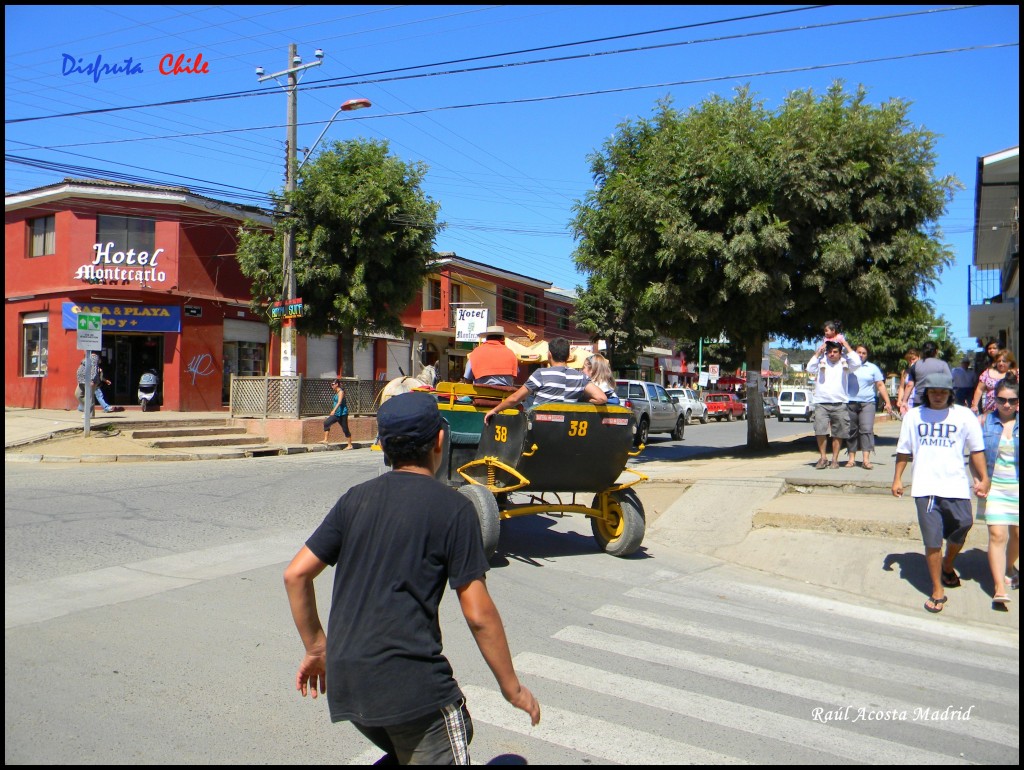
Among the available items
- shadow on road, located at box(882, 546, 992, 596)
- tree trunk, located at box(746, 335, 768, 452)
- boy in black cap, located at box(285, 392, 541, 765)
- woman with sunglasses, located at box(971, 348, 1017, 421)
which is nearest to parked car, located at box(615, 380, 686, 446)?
tree trunk, located at box(746, 335, 768, 452)

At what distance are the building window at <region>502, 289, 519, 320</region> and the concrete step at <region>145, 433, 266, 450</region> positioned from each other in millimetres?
23919

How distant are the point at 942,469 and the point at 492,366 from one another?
423 centimetres

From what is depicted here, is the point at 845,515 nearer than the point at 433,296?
Yes

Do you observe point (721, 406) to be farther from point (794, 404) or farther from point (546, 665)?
point (546, 665)

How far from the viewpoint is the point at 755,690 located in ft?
15.8

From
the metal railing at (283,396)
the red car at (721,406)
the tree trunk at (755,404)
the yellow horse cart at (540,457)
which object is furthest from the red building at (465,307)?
the yellow horse cart at (540,457)

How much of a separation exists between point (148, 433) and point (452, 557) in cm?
1829

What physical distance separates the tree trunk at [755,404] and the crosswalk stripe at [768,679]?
11507mm

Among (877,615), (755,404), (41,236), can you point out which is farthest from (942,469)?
(41,236)

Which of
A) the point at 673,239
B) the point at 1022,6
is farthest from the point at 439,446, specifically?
the point at 673,239

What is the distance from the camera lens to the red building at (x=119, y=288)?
80.7ft

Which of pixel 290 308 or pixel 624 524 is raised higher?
pixel 290 308

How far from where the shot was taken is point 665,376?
64812 mm

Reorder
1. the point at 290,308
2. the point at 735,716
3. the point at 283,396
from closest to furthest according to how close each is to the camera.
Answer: the point at 735,716 → the point at 283,396 → the point at 290,308
